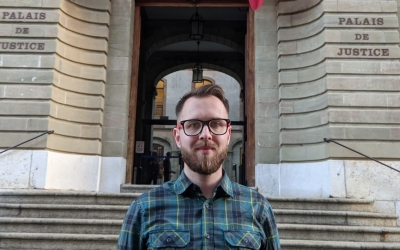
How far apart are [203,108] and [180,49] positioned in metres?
15.2

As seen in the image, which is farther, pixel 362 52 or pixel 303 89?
pixel 303 89

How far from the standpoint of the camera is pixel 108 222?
5172 mm

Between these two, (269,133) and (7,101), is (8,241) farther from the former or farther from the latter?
(269,133)

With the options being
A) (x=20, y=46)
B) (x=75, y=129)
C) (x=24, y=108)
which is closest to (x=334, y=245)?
(x=75, y=129)

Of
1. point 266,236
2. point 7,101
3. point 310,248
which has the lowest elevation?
point 310,248

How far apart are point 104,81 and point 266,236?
735 centimetres

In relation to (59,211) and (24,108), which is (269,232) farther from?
(24,108)

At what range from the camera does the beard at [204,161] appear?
1.65m

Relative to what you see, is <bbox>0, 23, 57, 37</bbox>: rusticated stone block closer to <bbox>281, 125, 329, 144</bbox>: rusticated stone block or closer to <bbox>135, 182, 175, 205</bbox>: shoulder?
<bbox>281, 125, 329, 144</bbox>: rusticated stone block

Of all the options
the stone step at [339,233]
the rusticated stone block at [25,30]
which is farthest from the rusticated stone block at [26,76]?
the stone step at [339,233]

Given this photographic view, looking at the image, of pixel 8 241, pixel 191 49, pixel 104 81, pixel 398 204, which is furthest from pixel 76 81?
pixel 191 49

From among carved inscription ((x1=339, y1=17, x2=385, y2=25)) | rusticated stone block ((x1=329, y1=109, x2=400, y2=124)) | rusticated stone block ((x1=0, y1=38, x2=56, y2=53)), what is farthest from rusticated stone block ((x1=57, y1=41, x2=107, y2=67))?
carved inscription ((x1=339, y1=17, x2=385, y2=25))

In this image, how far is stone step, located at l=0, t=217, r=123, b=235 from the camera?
5168mm

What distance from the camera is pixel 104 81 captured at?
850 centimetres
